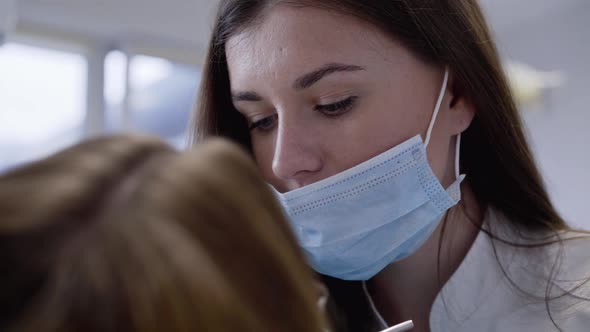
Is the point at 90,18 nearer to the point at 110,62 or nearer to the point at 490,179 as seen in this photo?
the point at 110,62

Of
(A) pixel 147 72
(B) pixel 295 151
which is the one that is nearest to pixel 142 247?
(B) pixel 295 151

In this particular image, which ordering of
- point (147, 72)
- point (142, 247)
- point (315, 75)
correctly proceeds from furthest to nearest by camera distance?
1. point (147, 72)
2. point (315, 75)
3. point (142, 247)

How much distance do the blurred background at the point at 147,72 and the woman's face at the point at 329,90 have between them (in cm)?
170

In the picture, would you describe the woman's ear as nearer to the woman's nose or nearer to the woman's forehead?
the woman's forehead

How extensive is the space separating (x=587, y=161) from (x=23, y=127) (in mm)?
2805

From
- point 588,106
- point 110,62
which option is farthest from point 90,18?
point 588,106

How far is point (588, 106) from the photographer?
3.04 metres

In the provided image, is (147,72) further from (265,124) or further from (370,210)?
(370,210)

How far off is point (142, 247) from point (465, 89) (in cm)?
74

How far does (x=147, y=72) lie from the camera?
122 inches

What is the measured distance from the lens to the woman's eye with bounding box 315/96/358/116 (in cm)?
87

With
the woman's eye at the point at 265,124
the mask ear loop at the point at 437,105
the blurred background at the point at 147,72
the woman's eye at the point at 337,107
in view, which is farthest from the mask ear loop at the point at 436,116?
the blurred background at the point at 147,72

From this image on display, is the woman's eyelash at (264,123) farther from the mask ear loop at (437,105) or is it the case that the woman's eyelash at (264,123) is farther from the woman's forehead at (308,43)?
the mask ear loop at (437,105)

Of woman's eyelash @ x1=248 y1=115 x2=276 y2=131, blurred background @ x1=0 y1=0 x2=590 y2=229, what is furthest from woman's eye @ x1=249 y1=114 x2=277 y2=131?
blurred background @ x1=0 y1=0 x2=590 y2=229
